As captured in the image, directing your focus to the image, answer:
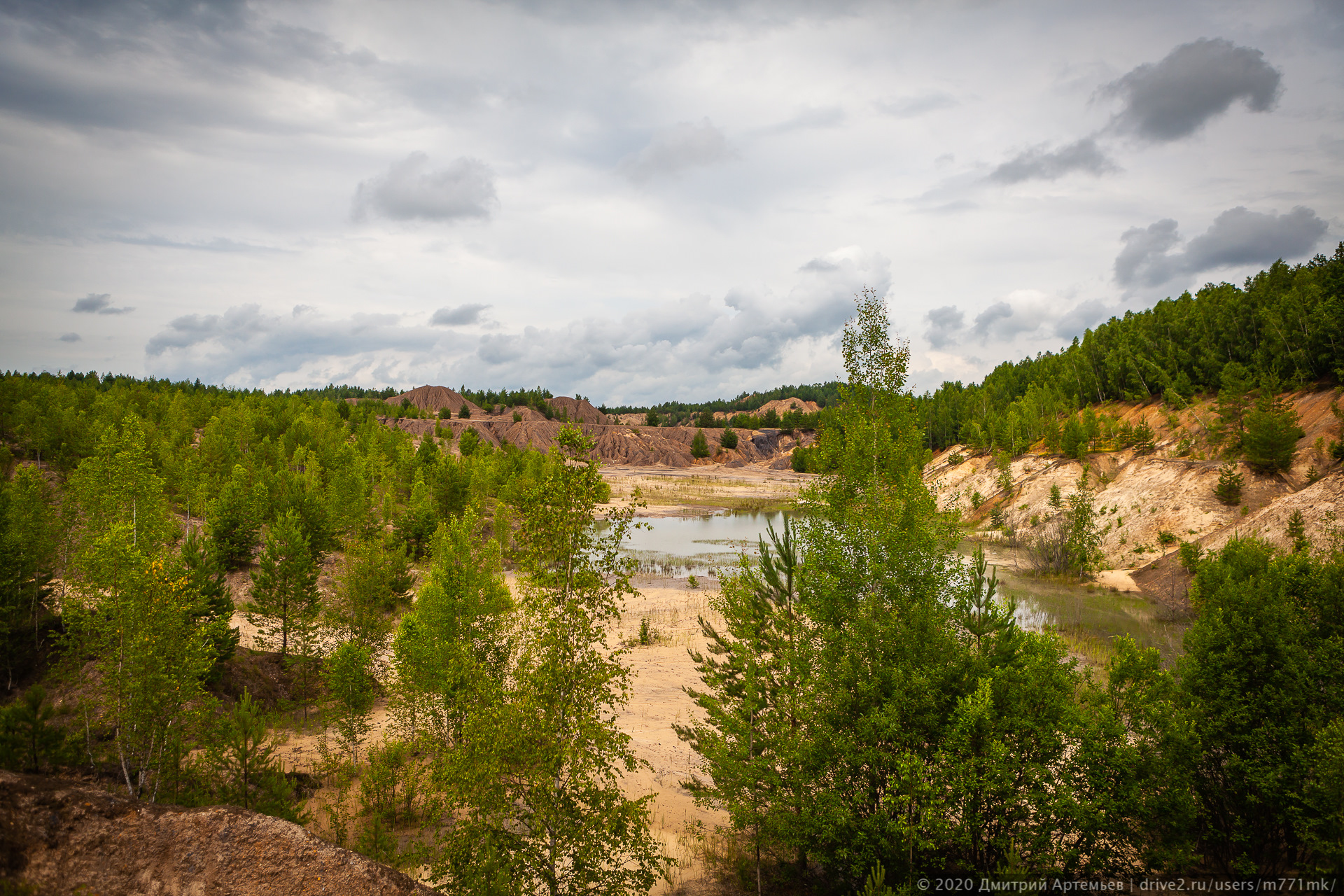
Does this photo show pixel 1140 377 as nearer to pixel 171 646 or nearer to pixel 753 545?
pixel 753 545

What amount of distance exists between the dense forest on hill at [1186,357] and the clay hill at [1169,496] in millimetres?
4392

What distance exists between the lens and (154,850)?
8.99m

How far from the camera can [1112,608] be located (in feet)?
138

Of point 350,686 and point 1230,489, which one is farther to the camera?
point 1230,489

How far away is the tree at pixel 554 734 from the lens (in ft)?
37.9

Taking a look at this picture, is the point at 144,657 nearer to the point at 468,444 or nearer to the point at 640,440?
the point at 468,444

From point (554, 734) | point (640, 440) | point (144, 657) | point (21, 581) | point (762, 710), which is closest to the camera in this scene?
point (554, 734)

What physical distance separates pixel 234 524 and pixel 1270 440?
8152 cm

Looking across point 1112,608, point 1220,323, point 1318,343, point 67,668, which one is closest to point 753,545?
point 1112,608

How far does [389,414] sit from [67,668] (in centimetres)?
15001

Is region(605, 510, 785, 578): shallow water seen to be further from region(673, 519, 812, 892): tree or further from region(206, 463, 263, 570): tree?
region(673, 519, 812, 892): tree

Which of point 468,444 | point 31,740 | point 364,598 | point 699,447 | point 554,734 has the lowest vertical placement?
point 31,740

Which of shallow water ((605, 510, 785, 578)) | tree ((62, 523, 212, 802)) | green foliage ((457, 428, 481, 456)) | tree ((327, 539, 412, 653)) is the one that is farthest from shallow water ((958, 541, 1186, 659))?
green foliage ((457, 428, 481, 456))

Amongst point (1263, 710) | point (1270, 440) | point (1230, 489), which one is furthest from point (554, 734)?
point (1270, 440)
